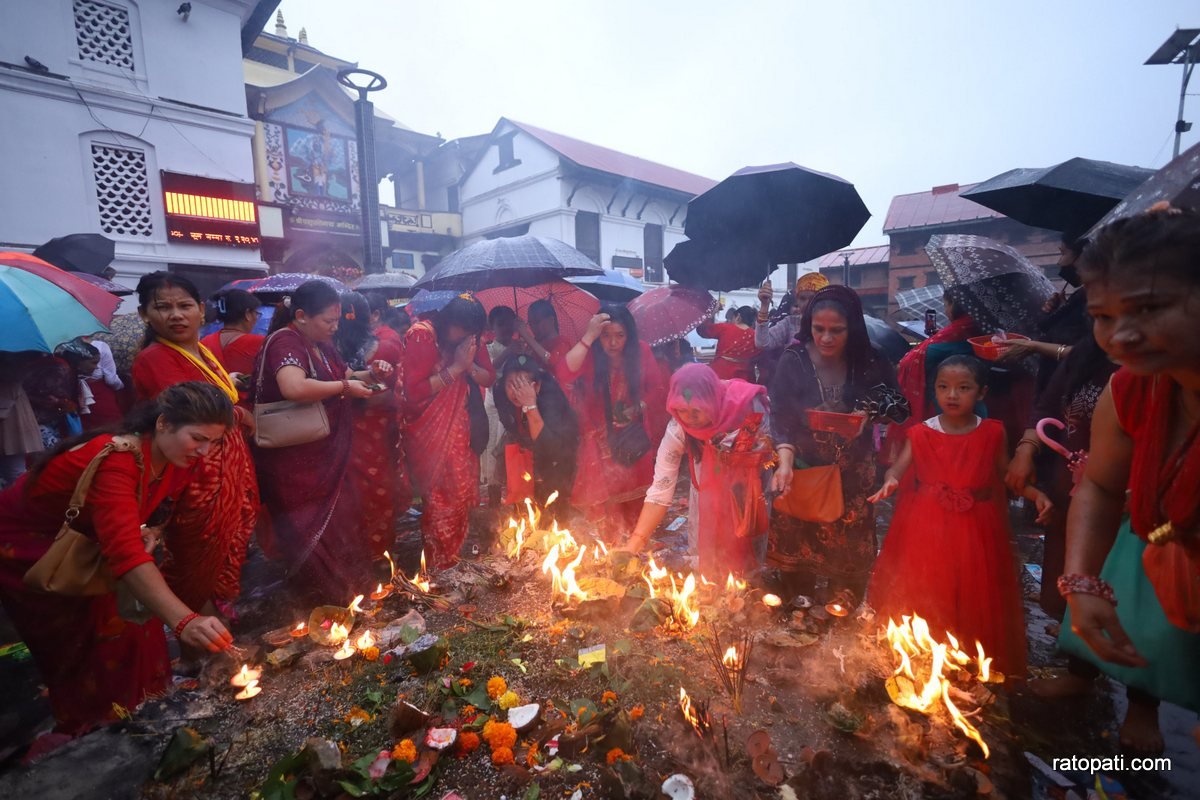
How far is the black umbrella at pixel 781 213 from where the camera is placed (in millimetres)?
5328

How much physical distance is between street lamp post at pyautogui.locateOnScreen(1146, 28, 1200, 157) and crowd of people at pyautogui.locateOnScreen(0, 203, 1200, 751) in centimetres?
1506

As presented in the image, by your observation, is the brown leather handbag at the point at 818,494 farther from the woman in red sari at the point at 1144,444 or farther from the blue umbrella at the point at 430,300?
the blue umbrella at the point at 430,300

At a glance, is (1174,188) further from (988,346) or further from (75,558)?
(75,558)

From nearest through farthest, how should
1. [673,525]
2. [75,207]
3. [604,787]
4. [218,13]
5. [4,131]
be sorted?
1. [604,787]
2. [673,525]
3. [4,131]
4. [75,207]
5. [218,13]

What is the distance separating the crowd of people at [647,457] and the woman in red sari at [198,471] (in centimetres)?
2

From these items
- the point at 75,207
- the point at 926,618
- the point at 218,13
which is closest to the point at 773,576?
the point at 926,618

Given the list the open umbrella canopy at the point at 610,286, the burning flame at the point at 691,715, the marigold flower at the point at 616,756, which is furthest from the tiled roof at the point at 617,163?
the marigold flower at the point at 616,756

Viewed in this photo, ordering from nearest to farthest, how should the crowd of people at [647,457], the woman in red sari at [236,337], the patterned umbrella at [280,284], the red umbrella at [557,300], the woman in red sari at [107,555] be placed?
the crowd of people at [647,457] < the woman in red sari at [107,555] < the woman in red sari at [236,337] < the patterned umbrella at [280,284] < the red umbrella at [557,300]

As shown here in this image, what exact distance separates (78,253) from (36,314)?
4568mm

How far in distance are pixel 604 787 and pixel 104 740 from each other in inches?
83.0

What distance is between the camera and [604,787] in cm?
208

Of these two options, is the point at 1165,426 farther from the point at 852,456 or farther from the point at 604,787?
the point at 604,787

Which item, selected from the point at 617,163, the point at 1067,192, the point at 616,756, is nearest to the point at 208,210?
the point at 616,756

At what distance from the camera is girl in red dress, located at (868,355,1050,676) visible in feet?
10.3
